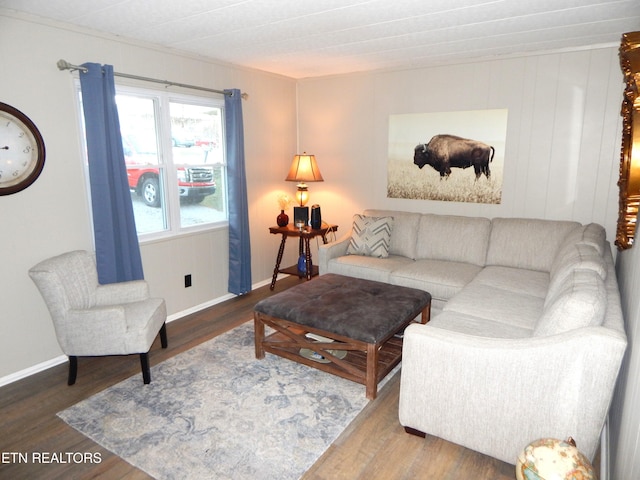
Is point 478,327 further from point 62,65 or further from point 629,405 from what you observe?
point 62,65

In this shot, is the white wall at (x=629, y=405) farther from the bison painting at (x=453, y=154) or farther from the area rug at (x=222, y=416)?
the bison painting at (x=453, y=154)

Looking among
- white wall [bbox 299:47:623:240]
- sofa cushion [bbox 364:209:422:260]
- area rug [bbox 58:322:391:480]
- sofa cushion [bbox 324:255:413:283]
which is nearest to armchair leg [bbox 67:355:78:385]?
area rug [bbox 58:322:391:480]

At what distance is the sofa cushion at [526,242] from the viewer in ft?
11.5

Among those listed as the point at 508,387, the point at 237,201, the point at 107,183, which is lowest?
the point at 508,387

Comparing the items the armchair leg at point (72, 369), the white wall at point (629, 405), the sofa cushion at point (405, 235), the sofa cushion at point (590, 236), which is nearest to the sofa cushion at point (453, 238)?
the sofa cushion at point (405, 235)

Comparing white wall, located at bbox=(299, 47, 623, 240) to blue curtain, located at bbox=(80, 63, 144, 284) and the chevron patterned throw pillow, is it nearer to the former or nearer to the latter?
the chevron patterned throw pillow

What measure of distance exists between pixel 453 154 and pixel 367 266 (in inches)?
57.4

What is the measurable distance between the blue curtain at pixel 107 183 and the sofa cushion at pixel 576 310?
9.35 ft

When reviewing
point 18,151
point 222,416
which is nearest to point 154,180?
point 18,151

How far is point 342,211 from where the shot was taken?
16.2ft

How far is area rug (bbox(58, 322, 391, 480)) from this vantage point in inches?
79.7

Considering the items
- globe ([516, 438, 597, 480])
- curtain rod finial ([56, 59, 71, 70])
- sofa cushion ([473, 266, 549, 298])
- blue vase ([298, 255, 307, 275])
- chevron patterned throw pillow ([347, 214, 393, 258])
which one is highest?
curtain rod finial ([56, 59, 71, 70])

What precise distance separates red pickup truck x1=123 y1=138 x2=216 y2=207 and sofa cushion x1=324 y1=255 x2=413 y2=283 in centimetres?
147

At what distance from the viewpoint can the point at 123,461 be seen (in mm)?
2029
